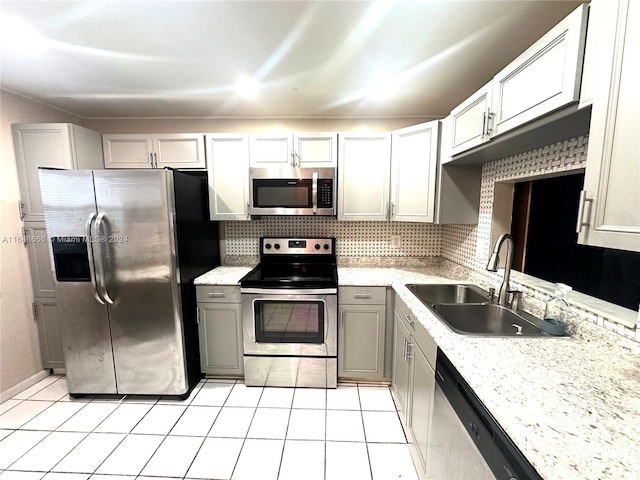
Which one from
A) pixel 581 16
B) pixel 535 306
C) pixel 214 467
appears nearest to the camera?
pixel 581 16

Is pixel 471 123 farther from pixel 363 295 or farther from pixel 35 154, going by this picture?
pixel 35 154

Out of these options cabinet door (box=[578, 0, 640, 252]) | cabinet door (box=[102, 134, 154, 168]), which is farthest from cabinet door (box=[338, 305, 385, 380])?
cabinet door (box=[102, 134, 154, 168])

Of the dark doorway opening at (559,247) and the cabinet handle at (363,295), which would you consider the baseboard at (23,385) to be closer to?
the cabinet handle at (363,295)

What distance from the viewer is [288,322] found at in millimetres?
2229

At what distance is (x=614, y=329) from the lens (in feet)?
3.54

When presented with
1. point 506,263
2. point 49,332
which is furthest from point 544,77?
point 49,332

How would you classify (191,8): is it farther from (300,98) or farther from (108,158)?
(108,158)

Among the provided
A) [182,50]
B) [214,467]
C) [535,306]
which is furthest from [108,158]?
[535,306]

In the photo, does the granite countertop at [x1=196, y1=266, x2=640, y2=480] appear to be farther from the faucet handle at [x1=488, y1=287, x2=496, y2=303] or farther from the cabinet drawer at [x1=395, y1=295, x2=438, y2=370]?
the faucet handle at [x1=488, y1=287, x2=496, y2=303]

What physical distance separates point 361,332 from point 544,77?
1.94 metres

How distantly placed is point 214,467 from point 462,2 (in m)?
2.79

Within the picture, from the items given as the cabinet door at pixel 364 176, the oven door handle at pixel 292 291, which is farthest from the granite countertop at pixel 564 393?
the cabinet door at pixel 364 176

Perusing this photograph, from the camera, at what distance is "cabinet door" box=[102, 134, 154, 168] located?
2451mm

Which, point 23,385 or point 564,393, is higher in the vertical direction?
point 564,393
